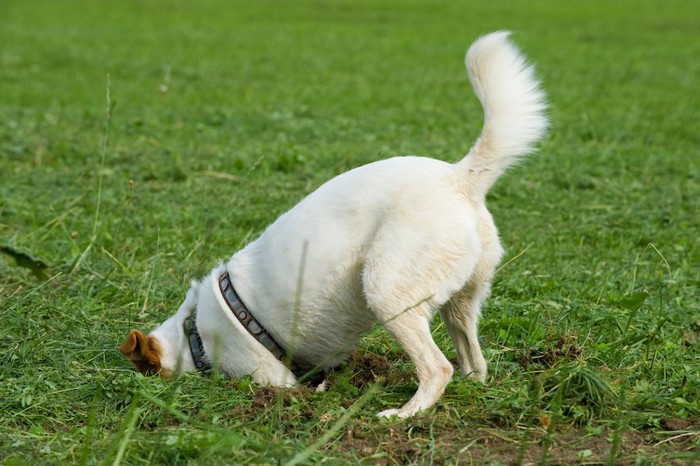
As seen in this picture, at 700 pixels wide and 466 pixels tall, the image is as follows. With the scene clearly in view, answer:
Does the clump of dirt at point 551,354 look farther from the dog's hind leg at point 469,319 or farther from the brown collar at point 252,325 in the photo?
the brown collar at point 252,325

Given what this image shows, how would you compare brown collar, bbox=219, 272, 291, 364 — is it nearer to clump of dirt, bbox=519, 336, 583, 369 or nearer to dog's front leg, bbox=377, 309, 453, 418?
dog's front leg, bbox=377, 309, 453, 418

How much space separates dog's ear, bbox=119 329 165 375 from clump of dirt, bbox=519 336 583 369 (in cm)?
164

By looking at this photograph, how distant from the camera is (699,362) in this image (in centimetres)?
444

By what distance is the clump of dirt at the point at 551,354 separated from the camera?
4.43 meters

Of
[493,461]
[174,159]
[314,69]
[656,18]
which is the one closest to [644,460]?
[493,461]

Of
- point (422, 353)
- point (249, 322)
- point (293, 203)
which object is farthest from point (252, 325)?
point (293, 203)

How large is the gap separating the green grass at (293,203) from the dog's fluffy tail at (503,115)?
908mm

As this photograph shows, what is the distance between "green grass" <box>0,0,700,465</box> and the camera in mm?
3693

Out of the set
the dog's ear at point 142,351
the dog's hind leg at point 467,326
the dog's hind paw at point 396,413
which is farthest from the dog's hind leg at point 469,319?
the dog's ear at point 142,351

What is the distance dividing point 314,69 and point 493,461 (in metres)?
12.6

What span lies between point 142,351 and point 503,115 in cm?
185

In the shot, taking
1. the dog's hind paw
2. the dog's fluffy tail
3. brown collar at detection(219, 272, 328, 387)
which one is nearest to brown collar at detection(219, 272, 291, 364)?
brown collar at detection(219, 272, 328, 387)

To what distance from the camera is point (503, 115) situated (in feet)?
13.8

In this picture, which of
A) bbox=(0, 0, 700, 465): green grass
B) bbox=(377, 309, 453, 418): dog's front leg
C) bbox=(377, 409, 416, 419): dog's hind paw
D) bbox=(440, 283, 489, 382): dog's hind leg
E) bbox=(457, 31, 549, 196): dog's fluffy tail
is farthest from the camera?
bbox=(440, 283, 489, 382): dog's hind leg
